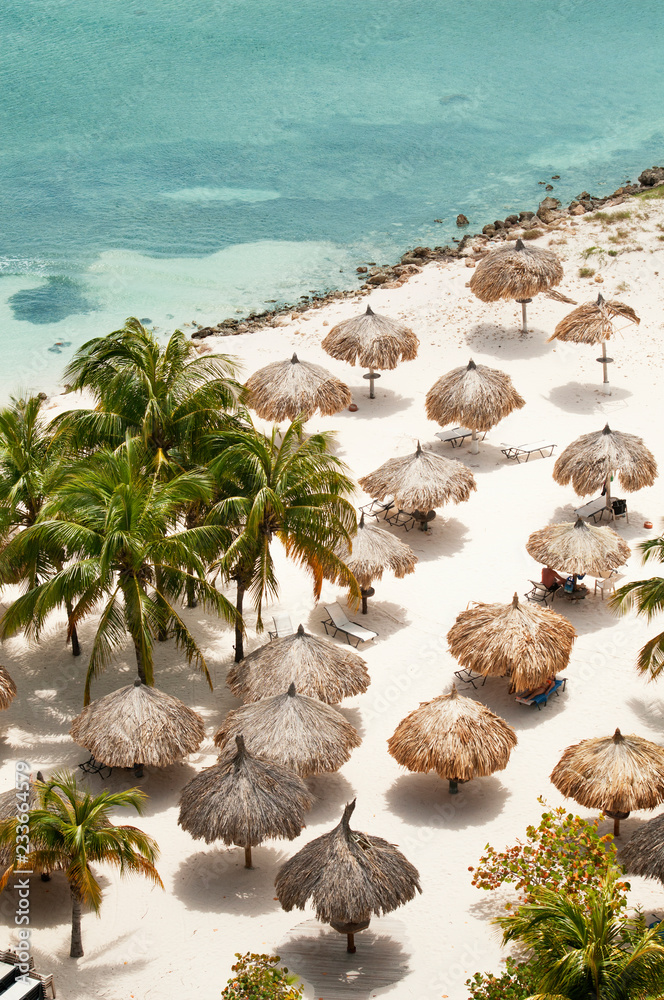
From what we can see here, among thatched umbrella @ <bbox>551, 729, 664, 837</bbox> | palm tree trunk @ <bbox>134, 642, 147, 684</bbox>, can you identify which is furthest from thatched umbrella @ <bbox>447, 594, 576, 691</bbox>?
palm tree trunk @ <bbox>134, 642, 147, 684</bbox>

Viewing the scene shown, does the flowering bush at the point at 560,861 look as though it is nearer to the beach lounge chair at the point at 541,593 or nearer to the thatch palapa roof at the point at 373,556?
the thatch palapa roof at the point at 373,556

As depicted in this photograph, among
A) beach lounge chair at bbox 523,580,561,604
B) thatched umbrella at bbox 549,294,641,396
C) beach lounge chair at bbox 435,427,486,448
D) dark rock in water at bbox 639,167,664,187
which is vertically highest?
dark rock in water at bbox 639,167,664,187

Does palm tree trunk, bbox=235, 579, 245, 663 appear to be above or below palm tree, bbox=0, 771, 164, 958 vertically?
above

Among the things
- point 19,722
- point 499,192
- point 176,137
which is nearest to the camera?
point 19,722

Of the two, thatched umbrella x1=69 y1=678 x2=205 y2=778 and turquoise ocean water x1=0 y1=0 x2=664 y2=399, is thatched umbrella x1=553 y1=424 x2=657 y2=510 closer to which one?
thatched umbrella x1=69 y1=678 x2=205 y2=778

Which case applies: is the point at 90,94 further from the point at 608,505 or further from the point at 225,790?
the point at 225,790

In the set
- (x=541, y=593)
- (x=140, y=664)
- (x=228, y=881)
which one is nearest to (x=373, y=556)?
(x=541, y=593)

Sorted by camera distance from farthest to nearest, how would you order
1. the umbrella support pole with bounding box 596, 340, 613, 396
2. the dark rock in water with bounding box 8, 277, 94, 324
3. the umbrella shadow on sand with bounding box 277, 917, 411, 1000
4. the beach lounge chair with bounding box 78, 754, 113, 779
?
the dark rock in water with bounding box 8, 277, 94, 324 < the umbrella support pole with bounding box 596, 340, 613, 396 < the beach lounge chair with bounding box 78, 754, 113, 779 < the umbrella shadow on sand with bounding box 277, 917, 411, 1000

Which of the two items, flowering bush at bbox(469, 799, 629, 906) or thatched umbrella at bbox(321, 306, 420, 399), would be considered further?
thatched umbrella at bbox(321, 306, 420, 399)

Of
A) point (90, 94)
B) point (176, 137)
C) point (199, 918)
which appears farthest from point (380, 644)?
point (90, 94)
